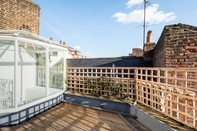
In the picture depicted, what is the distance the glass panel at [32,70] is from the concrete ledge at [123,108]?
4.38 ft

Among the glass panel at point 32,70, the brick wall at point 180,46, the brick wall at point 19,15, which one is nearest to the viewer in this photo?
the brick wall at point 180,46

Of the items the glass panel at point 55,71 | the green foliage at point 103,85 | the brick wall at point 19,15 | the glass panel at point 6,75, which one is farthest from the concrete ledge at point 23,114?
the brick wall at point 19,15

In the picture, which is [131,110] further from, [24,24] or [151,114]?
[24,24]

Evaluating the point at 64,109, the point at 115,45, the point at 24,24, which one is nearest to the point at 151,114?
the point at 64,109

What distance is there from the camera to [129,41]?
11305 mm

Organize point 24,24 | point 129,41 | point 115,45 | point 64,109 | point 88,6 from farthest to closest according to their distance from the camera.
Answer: point 115,45 < point 129,41 < point 88,6 < point 24,24 < point 64,109

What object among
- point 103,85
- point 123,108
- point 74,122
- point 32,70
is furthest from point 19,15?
point 123,108

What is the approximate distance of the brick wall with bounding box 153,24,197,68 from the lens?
2781 millimetres

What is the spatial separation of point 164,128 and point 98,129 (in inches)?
63.2

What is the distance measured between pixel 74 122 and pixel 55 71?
2.55 m

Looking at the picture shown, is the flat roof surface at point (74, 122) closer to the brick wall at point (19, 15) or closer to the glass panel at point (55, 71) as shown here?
the glass panel at point (55, 71)

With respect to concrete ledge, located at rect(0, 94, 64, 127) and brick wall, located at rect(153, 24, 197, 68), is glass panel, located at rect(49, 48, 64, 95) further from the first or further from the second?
brick wall, located at rect(153, 24, 197, 68)

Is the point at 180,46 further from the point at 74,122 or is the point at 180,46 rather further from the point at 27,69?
the point at 27,69

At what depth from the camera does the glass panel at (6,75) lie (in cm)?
304
